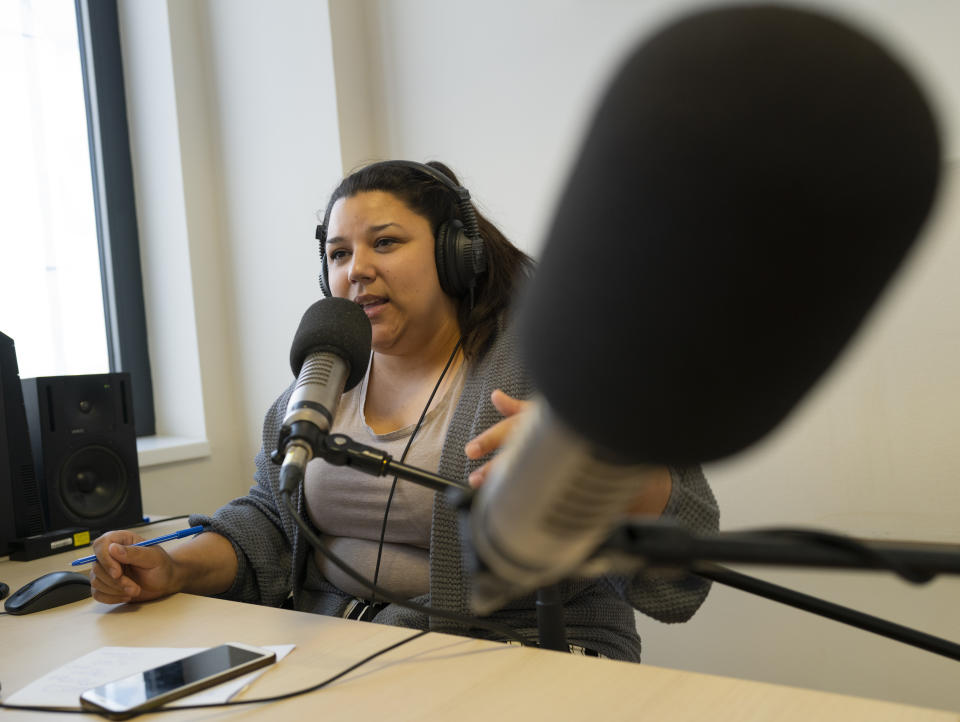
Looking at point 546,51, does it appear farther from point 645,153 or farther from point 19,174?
point 645,153

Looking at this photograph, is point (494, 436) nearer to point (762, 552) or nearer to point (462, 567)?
point (762, 552)

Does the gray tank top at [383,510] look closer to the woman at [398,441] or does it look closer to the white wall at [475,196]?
the woman at [398,441]

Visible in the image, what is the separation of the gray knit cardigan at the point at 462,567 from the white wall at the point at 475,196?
1.82ft

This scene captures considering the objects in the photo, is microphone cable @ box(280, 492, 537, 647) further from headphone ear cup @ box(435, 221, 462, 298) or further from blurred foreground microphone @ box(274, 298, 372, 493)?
headphone ear cup @ box(435, 221, 462, 298)

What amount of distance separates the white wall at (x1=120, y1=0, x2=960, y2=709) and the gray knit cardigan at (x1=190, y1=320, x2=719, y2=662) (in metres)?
0.55

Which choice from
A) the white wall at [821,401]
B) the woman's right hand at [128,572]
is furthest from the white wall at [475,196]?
the woman's right hand at [128,572]

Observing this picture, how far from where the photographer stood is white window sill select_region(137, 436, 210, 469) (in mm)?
2139

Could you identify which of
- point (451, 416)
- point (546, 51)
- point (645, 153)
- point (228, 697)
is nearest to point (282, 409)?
point (451, 416)

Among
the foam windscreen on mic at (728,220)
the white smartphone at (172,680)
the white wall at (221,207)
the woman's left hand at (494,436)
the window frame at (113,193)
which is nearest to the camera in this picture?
the foam windscreen on mic at (728,220)

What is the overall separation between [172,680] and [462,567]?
1.38ft

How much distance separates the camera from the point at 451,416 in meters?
1.27

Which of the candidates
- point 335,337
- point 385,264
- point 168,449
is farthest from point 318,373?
point 168,449

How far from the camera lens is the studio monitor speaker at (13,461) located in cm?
150

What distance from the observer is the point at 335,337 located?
0.78 meters
